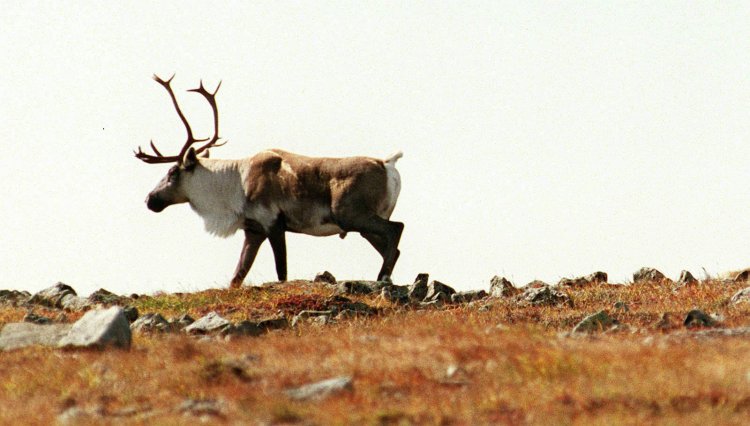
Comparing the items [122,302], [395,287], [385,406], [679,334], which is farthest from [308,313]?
[385,406]

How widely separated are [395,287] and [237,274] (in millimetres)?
4624

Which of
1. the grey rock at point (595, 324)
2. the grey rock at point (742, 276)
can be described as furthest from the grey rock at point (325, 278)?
the grey rock at point (595, 324)

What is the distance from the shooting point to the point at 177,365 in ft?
34.8

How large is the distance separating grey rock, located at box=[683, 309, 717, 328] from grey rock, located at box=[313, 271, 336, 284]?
8582mm

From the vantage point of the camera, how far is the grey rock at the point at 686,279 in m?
19.3

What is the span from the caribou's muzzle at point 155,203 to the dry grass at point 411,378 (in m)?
11.3

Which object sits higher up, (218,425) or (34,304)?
(34,304)

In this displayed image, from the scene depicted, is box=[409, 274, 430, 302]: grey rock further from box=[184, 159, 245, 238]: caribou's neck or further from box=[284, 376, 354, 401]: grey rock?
box=[284, 376, 354, 401]: grey rock

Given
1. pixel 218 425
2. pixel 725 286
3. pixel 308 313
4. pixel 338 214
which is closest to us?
pixel 218 425

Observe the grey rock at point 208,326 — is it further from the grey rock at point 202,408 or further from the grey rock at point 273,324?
the grey rock at point 202,408

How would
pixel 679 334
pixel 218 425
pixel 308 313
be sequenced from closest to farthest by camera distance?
pixel 218 425 → pixel 679 334 → pixel 308 313

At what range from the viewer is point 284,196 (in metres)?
22.1

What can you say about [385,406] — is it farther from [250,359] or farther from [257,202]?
[257,202]

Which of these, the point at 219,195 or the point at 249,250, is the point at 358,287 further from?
the point at 219,195
